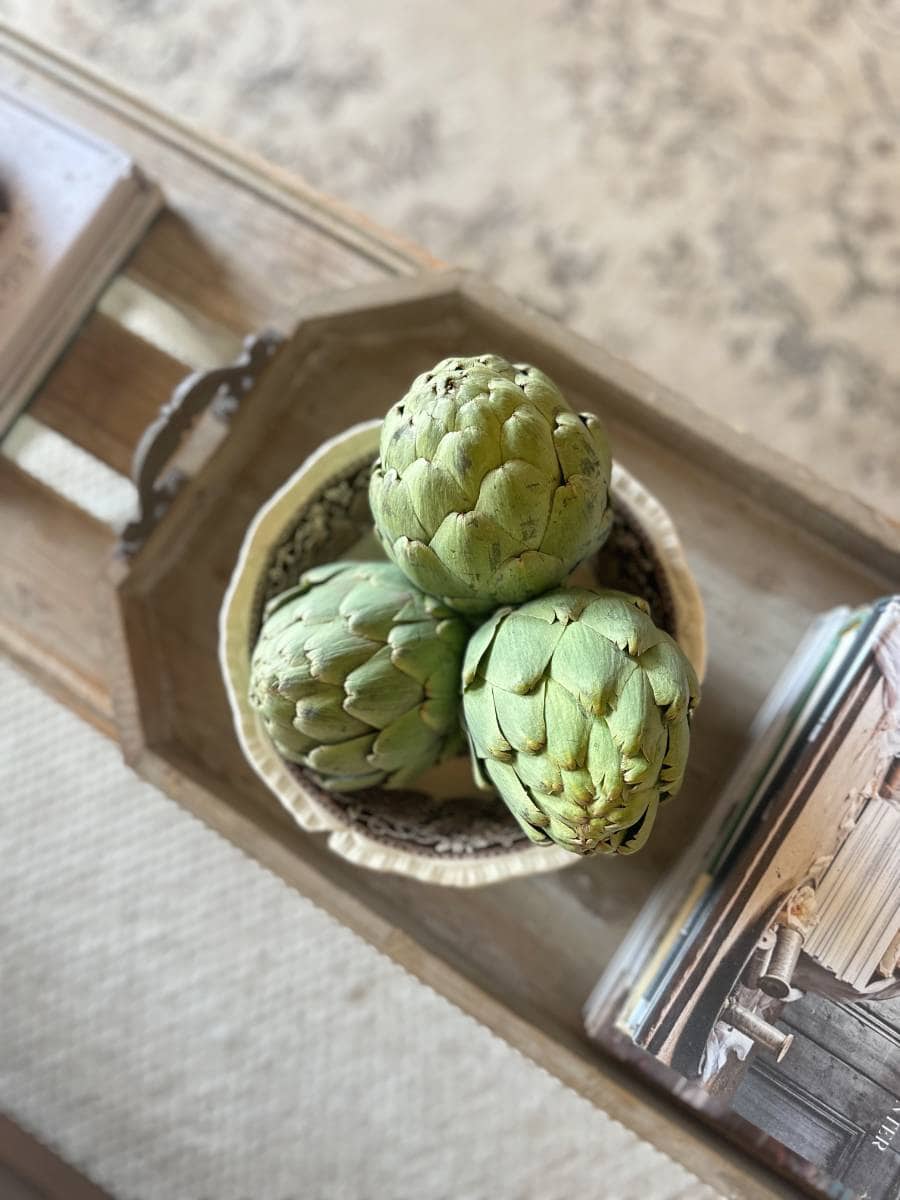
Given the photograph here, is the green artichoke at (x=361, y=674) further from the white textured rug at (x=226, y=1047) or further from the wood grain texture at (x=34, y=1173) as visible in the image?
the wood grain texture at (x=34, y=1173)

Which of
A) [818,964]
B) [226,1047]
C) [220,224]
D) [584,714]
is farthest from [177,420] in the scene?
[226,1047]

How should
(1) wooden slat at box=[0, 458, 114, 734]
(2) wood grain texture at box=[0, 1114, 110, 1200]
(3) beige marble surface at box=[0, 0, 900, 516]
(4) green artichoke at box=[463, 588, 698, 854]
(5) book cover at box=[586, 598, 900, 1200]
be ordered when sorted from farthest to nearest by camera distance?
(3) beige marble surface at box=[0, 0, 900, 516] → (2) wood grain texture at box=[0, 1114, 110, 1200] → (1) wooden slat at box=[0, 458, 114, 734] → (5) book cover at box=[586, 598, 900, 1200] → (4) green artichoke at box=[463, 588, 698, 854]

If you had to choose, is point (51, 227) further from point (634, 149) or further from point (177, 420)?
point (634, 149)

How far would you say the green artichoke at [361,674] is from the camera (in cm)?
58

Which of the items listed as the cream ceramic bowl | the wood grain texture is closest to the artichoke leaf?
the cream ceramic bowl

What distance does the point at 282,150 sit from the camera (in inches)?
52.1

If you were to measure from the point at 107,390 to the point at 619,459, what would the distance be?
506 millimetres

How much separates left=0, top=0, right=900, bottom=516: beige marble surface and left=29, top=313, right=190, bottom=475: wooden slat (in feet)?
1.59

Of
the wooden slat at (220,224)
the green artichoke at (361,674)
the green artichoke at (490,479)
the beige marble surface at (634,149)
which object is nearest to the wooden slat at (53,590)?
the wooden slat at (220,224)

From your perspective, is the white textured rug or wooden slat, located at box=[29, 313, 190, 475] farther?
the white textured rug

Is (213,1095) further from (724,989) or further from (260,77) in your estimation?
(260,77)

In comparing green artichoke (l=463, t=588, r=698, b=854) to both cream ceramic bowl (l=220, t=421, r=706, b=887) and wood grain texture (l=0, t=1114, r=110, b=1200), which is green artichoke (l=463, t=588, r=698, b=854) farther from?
wood grain texture (l=0, t=1114, r=110, b=1200)

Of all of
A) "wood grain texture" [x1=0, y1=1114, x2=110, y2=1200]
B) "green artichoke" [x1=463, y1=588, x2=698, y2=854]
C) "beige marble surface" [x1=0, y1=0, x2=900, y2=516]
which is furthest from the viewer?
"beige marble surface" [x1=0, y1=0, x2=900, y2=516]

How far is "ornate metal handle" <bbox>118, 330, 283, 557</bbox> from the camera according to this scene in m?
0.77
